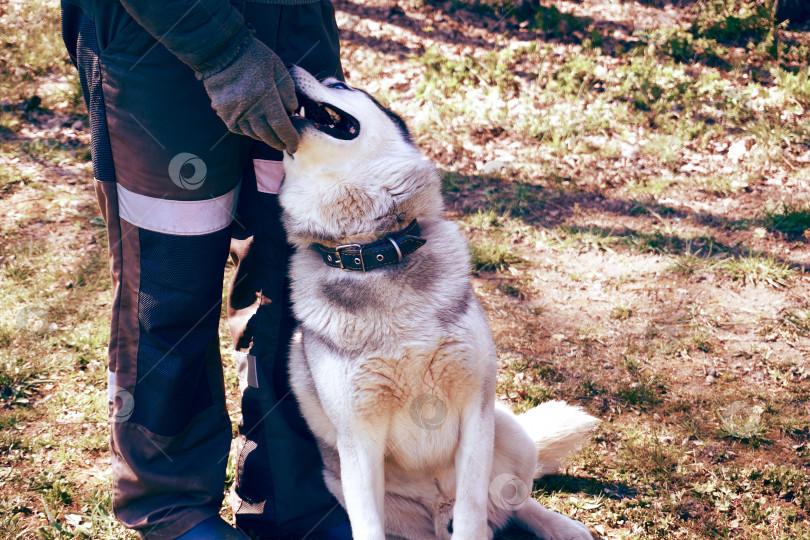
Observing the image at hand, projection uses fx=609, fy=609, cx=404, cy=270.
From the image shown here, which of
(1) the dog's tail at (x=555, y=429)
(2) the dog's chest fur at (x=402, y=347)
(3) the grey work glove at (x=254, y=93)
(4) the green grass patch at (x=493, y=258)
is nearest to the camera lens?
(3) the grey work glove at (x=254, y=93)

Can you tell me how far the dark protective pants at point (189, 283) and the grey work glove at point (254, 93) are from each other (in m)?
0.16

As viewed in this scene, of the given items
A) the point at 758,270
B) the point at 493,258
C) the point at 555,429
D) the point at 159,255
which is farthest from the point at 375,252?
the point at 758,270

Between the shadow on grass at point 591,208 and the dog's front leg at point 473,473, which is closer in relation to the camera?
the dog's front leg at point 473,473

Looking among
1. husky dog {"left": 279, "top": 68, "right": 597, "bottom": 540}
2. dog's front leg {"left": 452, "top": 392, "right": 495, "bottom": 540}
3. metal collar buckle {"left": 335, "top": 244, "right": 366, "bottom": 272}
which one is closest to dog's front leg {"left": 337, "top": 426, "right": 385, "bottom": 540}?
husky dog {"left": 279, "top": 68, "right": 597, "bottom": 540}

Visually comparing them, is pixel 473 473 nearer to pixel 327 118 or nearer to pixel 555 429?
pixel 555 429

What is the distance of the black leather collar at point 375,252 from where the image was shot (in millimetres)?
1959

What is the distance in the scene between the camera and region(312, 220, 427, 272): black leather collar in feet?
6.43

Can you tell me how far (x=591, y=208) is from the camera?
447 cm

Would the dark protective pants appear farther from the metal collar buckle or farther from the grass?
the grass

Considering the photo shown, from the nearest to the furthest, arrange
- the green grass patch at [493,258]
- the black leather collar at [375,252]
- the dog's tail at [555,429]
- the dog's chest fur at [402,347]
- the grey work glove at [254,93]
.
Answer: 1. the grey work glove at [254,93]
2. the dog's chest fur at [402,347]
3. the black leather collar at [375,252]
4. the dog's tail at [555,429]
5. the green grass patch at [493,258]

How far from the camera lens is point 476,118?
5.48 m

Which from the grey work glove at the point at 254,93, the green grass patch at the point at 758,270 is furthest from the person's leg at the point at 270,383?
the green grass patch at the point at 758,270

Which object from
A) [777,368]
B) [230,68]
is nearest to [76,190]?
[230,68]

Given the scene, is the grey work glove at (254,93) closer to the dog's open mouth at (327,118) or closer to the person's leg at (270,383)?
the dog's open mouth at (327,118)
